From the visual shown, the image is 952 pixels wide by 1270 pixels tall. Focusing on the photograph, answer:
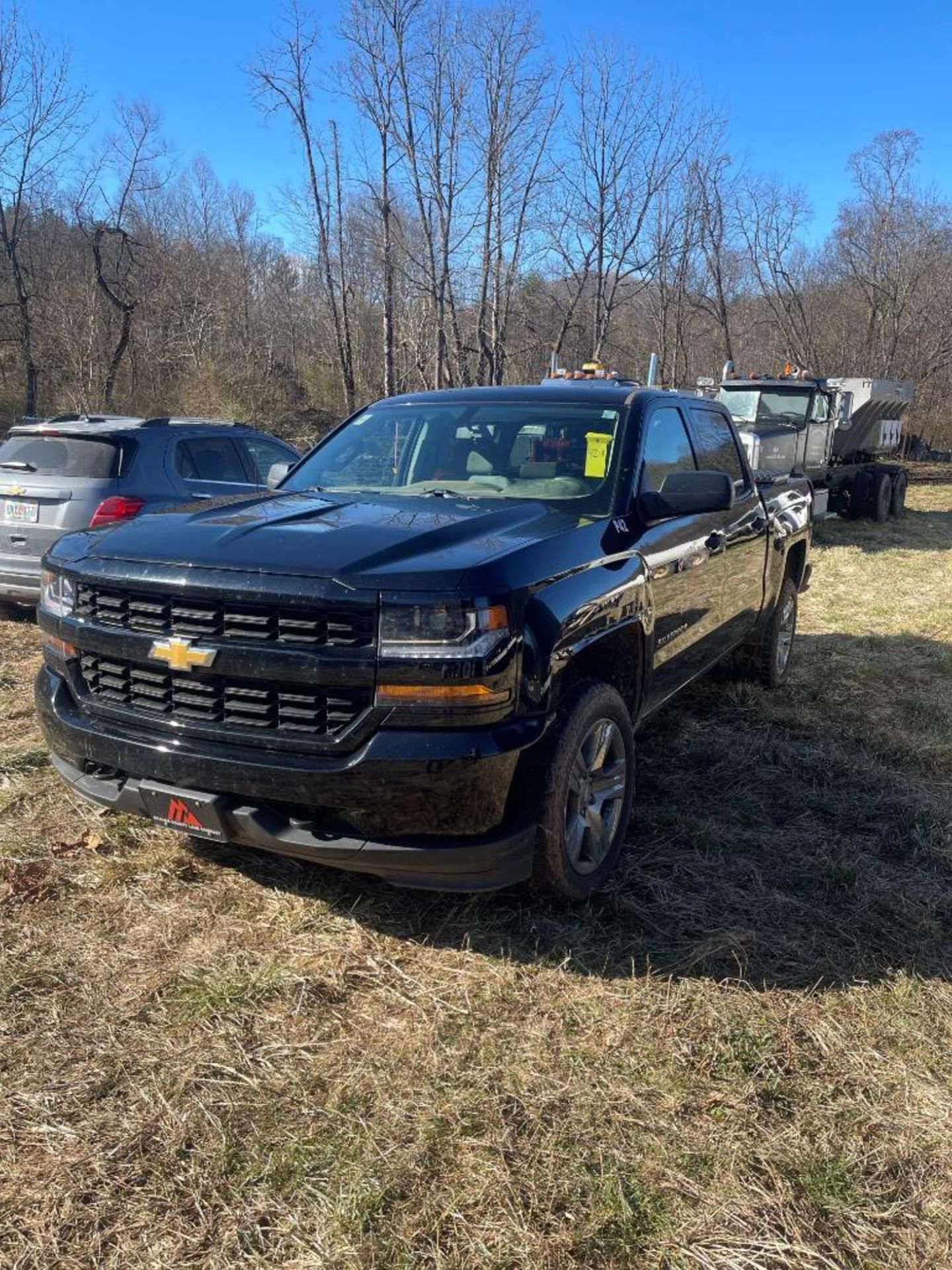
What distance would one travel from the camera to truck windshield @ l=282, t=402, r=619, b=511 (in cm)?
371

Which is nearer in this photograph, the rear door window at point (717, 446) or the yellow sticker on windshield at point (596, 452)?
the yellow sticker on windshield at point (596, 452)

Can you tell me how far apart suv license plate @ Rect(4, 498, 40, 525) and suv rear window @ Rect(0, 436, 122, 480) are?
22 cm

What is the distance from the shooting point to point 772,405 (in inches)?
575

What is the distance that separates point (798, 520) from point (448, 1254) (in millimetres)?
5438

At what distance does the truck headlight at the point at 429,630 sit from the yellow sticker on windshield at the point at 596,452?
1.39 meters

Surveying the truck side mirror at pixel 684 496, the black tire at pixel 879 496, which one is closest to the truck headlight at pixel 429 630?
the truck side mirror at pixel 684 496

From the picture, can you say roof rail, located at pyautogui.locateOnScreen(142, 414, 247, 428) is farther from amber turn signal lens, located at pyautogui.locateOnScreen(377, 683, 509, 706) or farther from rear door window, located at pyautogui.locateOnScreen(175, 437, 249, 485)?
amber turn signal lens, located at pyautogui.locateOnScreen(377, 683, 509, 706)

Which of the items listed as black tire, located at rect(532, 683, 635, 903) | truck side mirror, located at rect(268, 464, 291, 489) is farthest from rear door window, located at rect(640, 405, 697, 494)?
truck side mirror, located at rect(268, 464, 291, 489)

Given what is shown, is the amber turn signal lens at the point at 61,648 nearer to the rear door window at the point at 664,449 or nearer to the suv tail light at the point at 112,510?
the rear door window at the point at 664,449

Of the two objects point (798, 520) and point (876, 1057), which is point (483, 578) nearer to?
point (876, 1057)

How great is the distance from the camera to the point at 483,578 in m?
2.57

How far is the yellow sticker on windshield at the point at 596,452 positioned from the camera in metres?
3.69

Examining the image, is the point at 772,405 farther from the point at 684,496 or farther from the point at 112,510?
the point at 684,496

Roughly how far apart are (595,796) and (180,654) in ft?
4.91
